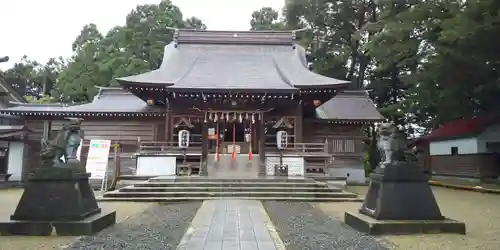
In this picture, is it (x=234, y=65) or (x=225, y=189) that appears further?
(x=234, y=65)

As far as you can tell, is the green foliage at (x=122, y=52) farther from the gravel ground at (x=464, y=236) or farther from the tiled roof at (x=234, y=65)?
the gravel ground at (x=464, y=236)

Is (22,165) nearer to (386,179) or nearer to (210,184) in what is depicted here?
(210,184)

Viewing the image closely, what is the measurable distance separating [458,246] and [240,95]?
1209cm

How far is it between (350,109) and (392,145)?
14458 mm

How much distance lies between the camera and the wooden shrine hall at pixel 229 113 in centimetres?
1659

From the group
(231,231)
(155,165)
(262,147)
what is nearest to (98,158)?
(155,165)

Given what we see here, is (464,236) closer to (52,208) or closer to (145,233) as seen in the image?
(145,233)

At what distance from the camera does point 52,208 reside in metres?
6.30

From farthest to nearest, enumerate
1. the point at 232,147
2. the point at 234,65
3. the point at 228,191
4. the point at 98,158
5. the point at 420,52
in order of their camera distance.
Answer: the point at 234,65 < the point at 420,52 < the point at 232,147 < the point at 98,158 < the point at 228,191

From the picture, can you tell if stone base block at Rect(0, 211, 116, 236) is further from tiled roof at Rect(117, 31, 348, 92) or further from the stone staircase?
tiled roof at Rect(117, 31, 348, 92)

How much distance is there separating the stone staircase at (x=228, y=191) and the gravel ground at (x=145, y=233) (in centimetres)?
270

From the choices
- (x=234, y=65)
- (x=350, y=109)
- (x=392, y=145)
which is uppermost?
(x=234, y=65)

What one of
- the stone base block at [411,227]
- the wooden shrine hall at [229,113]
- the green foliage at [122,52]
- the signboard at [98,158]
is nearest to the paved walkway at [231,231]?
the stone base block at [411,227]

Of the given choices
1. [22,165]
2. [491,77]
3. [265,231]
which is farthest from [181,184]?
[491,77]
